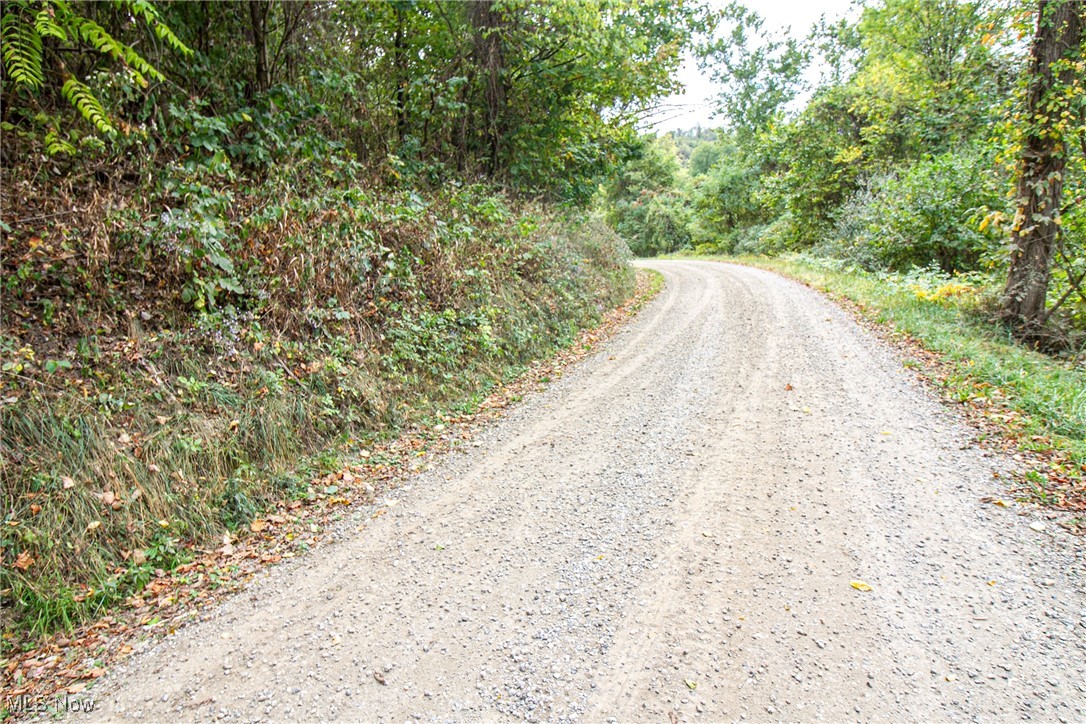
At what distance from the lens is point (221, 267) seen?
508 cm

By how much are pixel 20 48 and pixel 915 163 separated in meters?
21.2

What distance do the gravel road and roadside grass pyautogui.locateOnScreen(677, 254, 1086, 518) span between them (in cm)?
44

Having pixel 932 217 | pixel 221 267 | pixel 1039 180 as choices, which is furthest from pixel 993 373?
pixel 932 217

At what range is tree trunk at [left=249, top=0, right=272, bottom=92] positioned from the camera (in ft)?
22.6

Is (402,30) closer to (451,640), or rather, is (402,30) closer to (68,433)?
(68,433)

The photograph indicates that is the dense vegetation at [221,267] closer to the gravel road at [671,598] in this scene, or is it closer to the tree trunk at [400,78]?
the tree trunk at [400,78]

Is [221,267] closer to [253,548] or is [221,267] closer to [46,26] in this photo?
[46,26]

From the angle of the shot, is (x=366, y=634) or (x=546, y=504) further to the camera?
(x=546, y=504)

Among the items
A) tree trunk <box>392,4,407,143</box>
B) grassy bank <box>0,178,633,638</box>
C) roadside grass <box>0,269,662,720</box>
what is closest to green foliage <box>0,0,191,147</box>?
grassy bank <box>0,178,633,638</box>

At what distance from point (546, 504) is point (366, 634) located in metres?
1.60

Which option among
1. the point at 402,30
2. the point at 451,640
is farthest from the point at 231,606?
the point at 402,30

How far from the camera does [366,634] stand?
283cm
